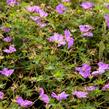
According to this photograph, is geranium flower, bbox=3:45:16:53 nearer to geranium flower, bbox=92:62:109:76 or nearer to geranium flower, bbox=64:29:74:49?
geranium flower, bbox=64:29:74:49

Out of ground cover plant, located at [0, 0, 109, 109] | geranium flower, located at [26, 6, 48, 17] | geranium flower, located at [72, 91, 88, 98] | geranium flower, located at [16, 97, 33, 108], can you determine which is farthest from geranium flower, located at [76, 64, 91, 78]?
geranium flower, located at [26, 6, 48, 17]

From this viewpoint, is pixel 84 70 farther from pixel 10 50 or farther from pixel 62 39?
pixel 10 50

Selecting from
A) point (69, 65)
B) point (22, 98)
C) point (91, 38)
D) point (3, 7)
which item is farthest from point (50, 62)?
point (3, 7)

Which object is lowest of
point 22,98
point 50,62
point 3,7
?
point 22,98

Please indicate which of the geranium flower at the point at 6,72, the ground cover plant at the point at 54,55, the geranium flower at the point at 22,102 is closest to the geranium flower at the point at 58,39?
the ground cover plant at the point at 54,55

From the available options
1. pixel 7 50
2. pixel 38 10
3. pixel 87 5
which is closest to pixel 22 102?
pixel 7 50

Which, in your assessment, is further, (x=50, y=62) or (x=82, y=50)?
(x=82, y=50)

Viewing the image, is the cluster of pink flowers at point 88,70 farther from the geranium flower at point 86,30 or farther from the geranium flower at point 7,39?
the geranium flower at point 7,39

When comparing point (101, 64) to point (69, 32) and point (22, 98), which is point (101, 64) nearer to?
point (69, 32)
